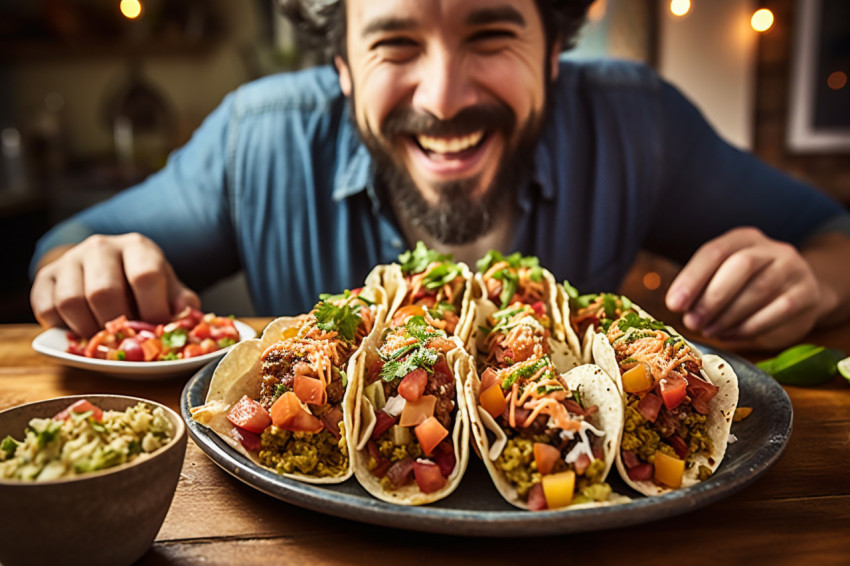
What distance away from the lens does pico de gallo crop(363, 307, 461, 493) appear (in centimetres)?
133

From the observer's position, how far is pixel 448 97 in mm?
2688

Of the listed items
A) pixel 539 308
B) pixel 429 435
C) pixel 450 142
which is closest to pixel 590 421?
pixel 429 435

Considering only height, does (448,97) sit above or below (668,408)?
above

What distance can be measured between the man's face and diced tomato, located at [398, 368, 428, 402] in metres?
1.54

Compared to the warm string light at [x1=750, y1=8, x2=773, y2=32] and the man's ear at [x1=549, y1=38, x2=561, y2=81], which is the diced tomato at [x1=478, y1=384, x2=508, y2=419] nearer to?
the man's ear at [x1=549, y1=38, x2=561, y2=81]

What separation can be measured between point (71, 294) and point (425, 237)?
5.93 feet

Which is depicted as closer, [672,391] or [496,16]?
[672,391]

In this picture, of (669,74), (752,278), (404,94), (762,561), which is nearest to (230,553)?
(762,561)

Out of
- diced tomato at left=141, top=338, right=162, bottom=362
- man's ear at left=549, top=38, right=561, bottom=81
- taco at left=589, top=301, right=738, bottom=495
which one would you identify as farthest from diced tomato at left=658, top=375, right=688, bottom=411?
man's ear at left=549, top=38, right=561, bottom=81

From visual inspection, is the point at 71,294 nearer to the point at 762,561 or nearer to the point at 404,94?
the point at 404,94

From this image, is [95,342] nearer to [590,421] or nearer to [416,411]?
[416,411]

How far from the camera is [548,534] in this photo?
111cm

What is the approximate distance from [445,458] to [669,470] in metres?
0.44

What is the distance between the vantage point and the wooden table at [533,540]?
1133mm
